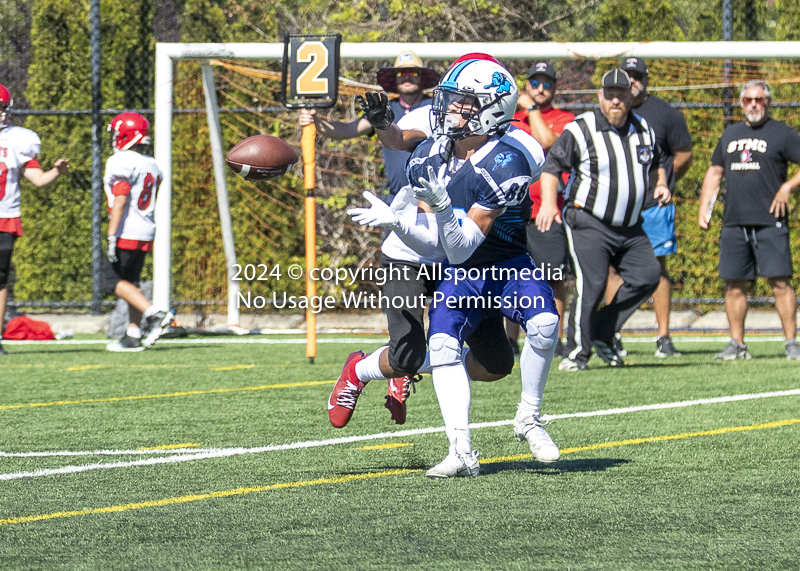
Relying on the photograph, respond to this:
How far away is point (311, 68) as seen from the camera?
8.23 metres

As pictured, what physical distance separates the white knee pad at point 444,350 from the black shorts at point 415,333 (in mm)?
254

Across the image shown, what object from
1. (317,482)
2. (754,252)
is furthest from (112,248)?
(317,482)

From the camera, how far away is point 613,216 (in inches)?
301

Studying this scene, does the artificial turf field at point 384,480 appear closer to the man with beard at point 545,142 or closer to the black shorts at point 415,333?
the black shorts at point 415,333

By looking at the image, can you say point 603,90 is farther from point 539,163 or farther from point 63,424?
point 63,424

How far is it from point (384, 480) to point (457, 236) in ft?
2.93

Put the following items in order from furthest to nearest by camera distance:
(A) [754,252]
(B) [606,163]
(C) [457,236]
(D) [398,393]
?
(A) [754,252] → (B) [606,163] → (D) [398,393] → (C) [457,236]

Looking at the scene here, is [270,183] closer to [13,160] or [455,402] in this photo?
[13,160]

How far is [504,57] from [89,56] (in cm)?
522

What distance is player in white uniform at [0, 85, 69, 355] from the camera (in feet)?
29.7

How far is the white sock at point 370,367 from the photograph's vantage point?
4.87 metres

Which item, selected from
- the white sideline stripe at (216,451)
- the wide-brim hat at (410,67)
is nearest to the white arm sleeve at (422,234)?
the white sideline stripe at (216,451)

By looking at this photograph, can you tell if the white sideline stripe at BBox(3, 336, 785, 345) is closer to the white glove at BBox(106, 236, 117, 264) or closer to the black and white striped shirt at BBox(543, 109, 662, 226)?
the white glove at BBox(106, 236, 117, 264)

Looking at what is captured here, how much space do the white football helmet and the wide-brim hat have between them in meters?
2.97
